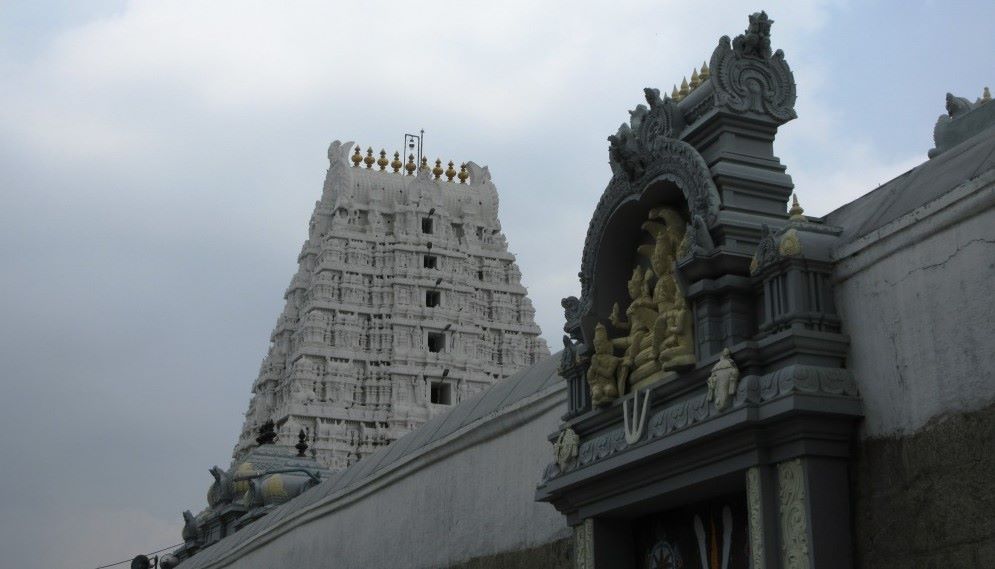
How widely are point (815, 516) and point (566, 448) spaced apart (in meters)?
3.68

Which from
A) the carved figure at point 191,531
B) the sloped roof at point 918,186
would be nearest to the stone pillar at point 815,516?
the sloped roof at point 918,186

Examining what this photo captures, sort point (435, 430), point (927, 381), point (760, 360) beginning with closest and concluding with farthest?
point (927, 381) → point (760, 360) → point (435, 430)

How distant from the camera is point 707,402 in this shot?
9594 millimetres

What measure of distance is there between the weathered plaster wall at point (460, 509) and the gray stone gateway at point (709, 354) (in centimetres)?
154

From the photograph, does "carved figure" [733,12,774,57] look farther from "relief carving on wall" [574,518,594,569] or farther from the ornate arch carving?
"relief carving on wall" [574,518,594,569]

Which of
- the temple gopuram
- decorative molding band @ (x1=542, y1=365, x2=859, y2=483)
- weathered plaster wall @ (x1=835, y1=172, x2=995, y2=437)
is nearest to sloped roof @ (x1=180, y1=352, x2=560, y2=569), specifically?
the temple gopuram

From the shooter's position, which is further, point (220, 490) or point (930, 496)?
point (220, 490)

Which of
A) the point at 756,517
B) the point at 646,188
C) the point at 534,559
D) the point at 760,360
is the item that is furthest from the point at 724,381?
the point at 534,559

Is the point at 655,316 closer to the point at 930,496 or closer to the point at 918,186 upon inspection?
the point at 918,186

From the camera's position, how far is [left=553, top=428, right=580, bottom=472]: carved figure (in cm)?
1184

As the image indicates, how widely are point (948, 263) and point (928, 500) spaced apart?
4.98 feet

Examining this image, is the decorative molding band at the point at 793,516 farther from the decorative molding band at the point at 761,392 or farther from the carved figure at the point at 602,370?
the carved figure at the point at 602,370

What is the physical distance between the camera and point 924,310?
8375 mm

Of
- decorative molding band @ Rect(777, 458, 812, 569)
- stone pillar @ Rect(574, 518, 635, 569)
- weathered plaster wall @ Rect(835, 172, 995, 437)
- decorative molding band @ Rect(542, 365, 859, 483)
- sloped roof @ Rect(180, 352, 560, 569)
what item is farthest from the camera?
sloped roof @ Rect(180, 352, 560, 569)
